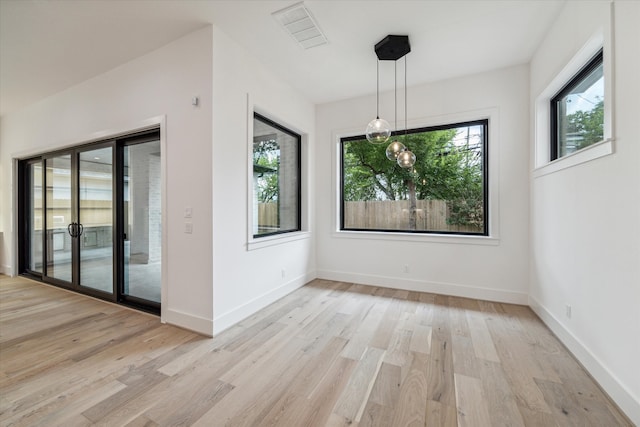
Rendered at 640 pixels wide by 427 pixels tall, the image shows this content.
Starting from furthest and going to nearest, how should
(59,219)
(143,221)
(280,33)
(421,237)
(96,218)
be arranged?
(59,219)
(421,237)
(96,218)
(143,221)
(280,33)

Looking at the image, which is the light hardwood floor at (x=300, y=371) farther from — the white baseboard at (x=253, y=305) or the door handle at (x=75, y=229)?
the door handle at (x=75, y=229)

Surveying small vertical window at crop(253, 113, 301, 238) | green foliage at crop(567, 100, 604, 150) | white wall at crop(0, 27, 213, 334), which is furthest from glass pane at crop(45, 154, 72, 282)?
green foliage at crop(567, 100, 604, 150)

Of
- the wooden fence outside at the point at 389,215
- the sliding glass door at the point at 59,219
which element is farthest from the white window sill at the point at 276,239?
the sliding glass door at the point at 59,219

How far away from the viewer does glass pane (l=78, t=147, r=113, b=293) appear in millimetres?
3545

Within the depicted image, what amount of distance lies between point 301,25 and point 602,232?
3.10 meters

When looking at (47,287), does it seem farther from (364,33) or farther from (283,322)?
(364,33)

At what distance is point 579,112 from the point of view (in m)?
2.52

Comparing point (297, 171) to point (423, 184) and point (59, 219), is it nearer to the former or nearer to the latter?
point (423, 184)

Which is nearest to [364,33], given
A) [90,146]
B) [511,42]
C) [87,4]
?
[511,42]

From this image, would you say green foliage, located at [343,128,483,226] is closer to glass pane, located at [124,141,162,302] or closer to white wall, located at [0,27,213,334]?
white wall, located at [0,27,213,334]

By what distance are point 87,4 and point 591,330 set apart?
197 inches

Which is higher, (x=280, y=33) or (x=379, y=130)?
(x=280, y=33)

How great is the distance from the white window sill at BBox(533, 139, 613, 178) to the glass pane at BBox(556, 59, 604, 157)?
17cm

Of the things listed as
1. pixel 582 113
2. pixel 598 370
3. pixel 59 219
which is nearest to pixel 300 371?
pixel 598 370
